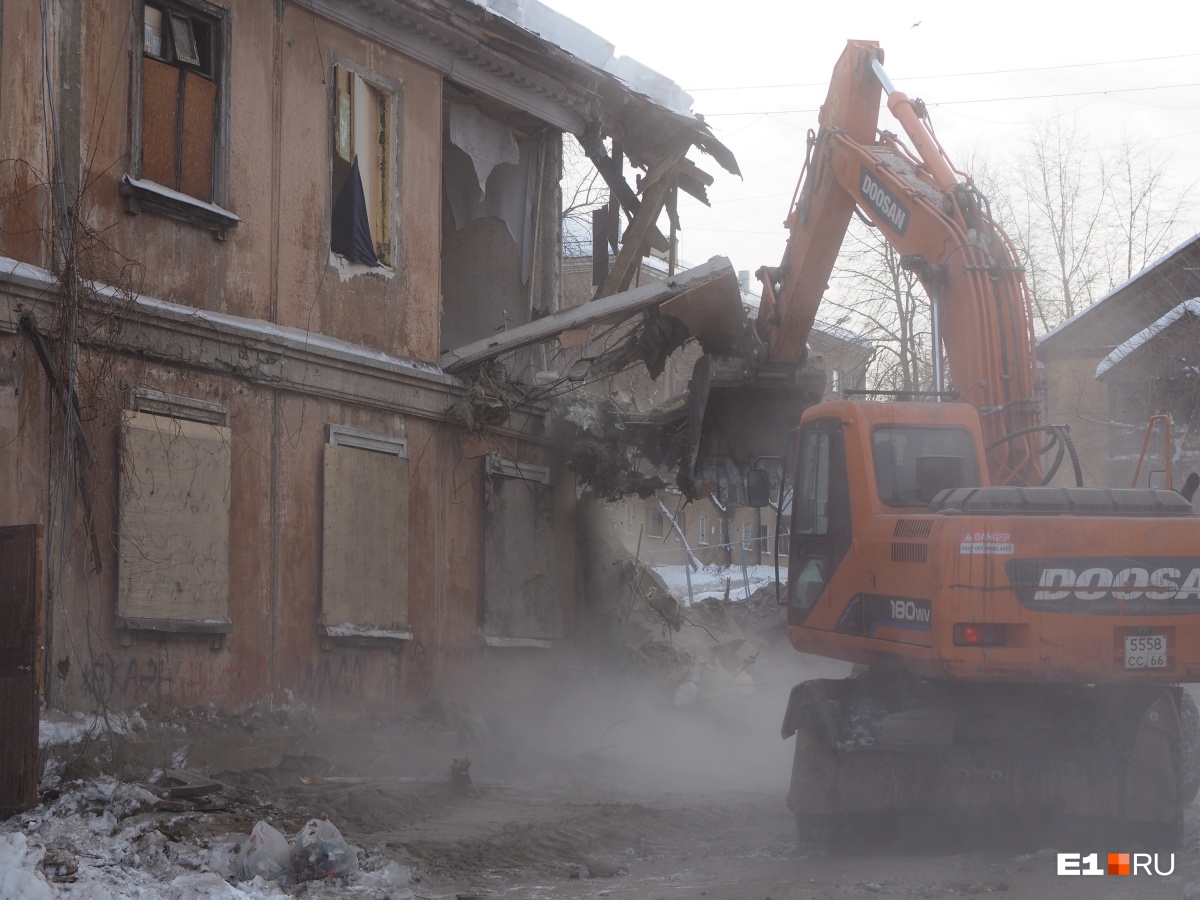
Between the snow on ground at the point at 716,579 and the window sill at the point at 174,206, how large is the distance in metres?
15.5

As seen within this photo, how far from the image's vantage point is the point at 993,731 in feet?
25.3

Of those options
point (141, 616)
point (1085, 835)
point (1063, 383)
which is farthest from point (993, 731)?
point (1063, 383)

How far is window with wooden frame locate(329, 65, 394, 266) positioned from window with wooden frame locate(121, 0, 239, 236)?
141cm

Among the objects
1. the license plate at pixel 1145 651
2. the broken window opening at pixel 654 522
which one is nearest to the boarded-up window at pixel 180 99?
the license plate at pixel 1145 651

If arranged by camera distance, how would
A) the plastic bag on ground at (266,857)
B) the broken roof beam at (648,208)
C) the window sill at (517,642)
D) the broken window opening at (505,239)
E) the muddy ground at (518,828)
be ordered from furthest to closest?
the broken roof beam at (648,208) → the broken window opening at (505,239) → the window sill at (517,642) → the muddy ground at (518,828) → the plastic bag on ground at (266,857)

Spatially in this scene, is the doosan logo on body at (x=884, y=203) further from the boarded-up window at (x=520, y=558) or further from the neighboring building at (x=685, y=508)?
the neighboring building at (x=685, y=508)

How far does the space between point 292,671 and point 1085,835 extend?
6.20m

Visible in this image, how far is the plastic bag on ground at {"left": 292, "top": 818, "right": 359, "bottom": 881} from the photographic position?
6918 millimetres

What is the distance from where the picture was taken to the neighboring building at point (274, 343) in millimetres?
8789

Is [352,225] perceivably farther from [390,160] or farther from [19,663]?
[19,663]

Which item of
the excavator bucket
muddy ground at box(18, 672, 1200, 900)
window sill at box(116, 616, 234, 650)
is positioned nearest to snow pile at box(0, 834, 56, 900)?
muddy ground at box(18, 672, 1200, 900)

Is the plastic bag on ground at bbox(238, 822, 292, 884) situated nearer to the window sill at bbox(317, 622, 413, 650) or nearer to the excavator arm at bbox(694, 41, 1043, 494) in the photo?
the window sill at bbox(317, 622, 413, 650)

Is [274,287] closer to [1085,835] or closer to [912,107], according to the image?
[912,107]

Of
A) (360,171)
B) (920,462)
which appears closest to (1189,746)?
(920,462)
